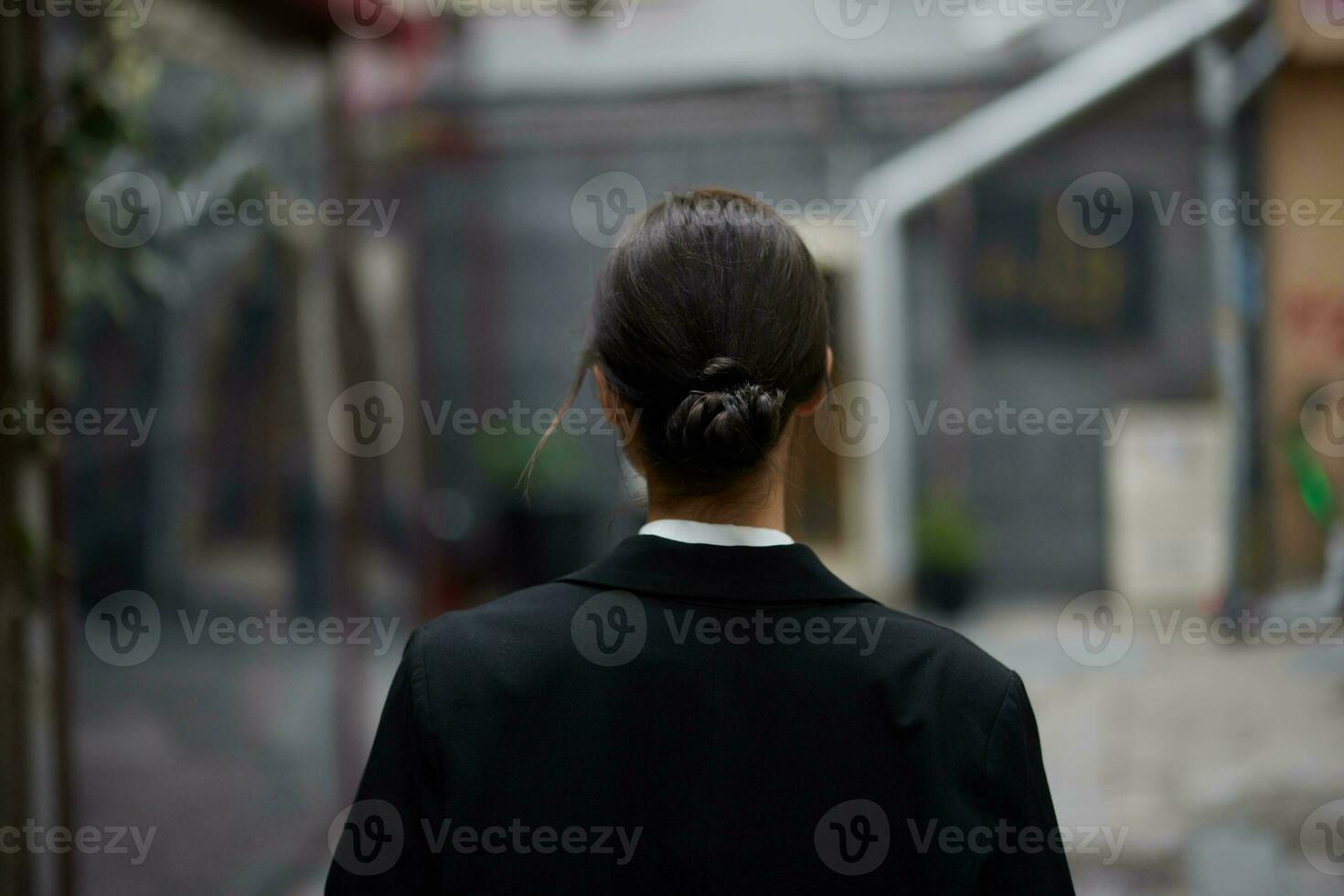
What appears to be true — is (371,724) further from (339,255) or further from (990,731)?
(990,731)

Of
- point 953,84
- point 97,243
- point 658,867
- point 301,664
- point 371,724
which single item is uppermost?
point 953,84

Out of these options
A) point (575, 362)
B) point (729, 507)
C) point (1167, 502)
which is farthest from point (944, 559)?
point (729, 507)

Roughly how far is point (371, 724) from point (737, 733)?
11.1 feet

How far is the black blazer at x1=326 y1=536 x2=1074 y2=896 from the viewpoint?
1013 millimetres

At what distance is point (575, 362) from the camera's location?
4.90 feet

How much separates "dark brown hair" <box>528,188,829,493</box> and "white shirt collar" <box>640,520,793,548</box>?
4cm

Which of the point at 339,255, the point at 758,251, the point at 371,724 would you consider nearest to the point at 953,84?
the point at 339,255

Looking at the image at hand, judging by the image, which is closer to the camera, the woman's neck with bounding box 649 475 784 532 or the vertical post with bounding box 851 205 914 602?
the woman's neck with bounding box 649 475 784 532

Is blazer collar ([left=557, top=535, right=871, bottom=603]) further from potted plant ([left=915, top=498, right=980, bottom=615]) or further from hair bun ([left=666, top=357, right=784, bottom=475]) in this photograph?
potted plant ([left=915, top=498, right=980, bottom=615])

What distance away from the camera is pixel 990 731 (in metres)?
1.02

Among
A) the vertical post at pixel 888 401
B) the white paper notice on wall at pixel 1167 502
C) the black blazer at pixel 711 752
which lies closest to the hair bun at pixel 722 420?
the black blazer at pixel 711 752

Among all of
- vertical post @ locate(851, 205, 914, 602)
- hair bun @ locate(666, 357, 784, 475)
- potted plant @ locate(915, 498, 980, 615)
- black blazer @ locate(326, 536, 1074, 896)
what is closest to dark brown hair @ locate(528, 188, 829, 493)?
hair bun @ locate(666, 357, 784, 475)

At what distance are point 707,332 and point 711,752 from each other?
14.3 inches

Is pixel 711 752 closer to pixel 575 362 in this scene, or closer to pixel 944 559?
pixel 575 362
